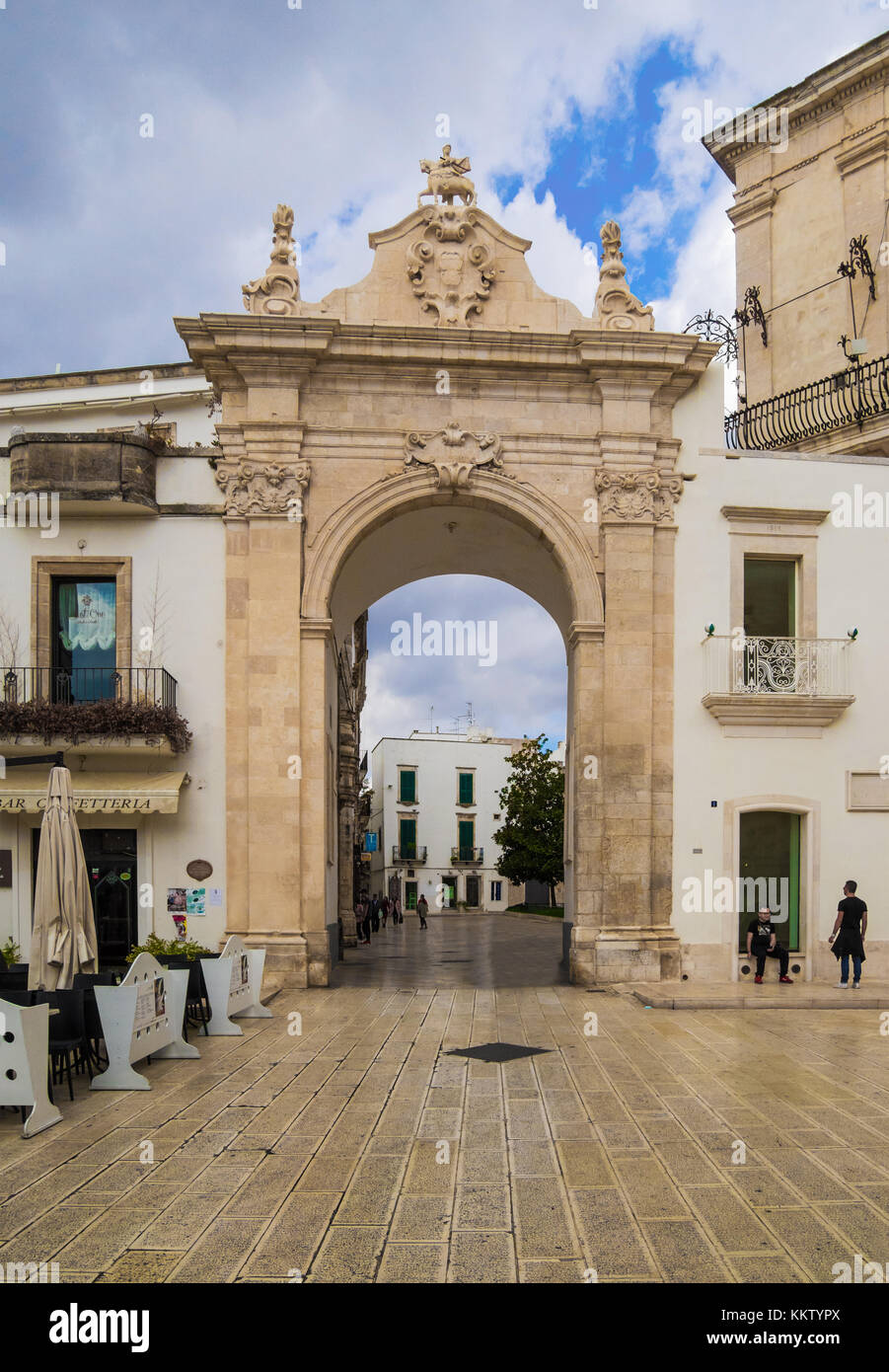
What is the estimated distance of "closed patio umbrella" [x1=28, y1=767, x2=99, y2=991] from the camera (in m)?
9.89

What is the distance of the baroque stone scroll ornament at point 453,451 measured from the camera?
1599cm

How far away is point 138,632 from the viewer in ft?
51.9

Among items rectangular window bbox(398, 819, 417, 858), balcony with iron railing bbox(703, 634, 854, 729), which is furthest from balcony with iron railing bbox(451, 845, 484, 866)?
balcony with iron railing bbox(703, 634, 854, 729)

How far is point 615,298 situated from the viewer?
16203mm

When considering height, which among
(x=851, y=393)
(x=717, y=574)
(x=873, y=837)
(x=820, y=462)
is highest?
(x=851, y=393)

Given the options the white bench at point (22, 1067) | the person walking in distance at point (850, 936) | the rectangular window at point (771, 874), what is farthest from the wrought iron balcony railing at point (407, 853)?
the white bench at point (22, 1067)

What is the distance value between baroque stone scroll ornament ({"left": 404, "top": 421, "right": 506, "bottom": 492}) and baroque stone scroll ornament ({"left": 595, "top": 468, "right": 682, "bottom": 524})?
5.14 feet

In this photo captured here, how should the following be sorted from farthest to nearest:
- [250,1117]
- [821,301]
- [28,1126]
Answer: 1. [821,301]
2. [250,1117]
3. [28,1126]

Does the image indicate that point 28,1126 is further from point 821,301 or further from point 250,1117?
point 821,301

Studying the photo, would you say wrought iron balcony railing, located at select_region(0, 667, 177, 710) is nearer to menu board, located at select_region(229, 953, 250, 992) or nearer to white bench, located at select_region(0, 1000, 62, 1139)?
menu board, located at select_region(229, 953, 250, 992)

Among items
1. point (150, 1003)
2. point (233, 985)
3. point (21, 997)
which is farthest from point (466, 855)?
point (21, 997)
